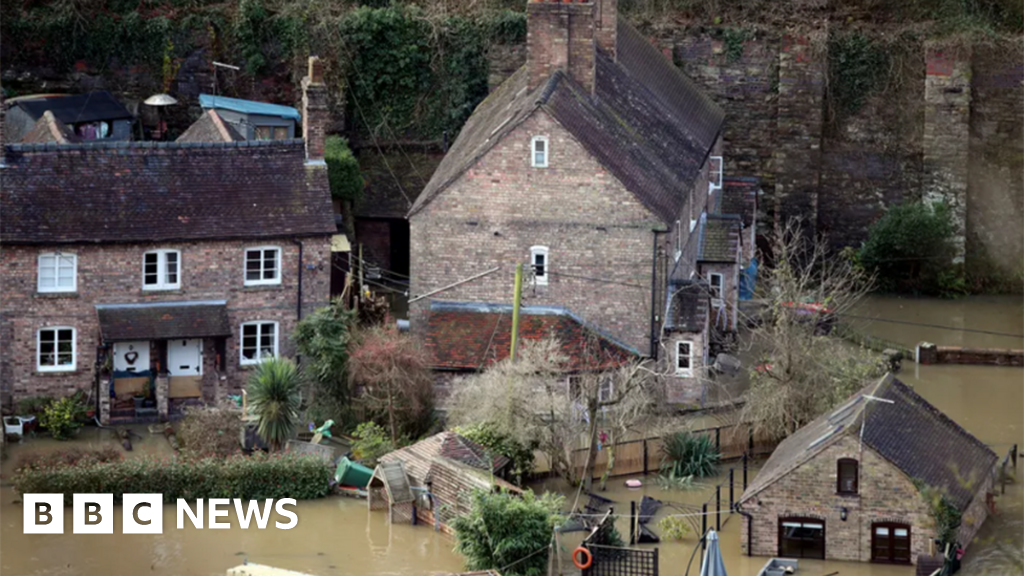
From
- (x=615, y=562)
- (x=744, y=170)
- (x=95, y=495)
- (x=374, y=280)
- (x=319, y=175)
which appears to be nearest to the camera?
(x=615, y=562)

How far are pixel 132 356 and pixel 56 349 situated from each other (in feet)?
5.96

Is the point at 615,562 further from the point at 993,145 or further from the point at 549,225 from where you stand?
the point at 993,145

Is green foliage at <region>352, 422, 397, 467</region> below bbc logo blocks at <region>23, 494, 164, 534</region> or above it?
above

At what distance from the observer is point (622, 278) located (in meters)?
55.1

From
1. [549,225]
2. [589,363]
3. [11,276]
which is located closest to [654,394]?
[589,363]

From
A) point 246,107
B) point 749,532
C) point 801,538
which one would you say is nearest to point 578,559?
point 749,532

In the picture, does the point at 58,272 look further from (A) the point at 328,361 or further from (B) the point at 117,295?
(A) the point at 328,361

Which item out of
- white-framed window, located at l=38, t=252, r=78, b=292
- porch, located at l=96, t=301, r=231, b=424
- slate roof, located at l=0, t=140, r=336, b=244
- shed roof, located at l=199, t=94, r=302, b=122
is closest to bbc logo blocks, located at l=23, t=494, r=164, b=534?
porch, located at l=96, t=301, r=231, b=424

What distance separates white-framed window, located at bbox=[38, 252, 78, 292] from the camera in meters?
54.8

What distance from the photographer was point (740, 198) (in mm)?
64750

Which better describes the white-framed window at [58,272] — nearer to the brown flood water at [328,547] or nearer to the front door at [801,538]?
the brown flood water at [328,547]

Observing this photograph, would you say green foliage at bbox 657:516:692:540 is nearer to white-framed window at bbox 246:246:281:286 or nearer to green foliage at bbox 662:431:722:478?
green foliage at bbox 662:431:722:478

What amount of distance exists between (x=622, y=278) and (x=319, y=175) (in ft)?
26.4

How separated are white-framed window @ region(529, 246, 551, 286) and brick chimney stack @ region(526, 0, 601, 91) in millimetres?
4467
